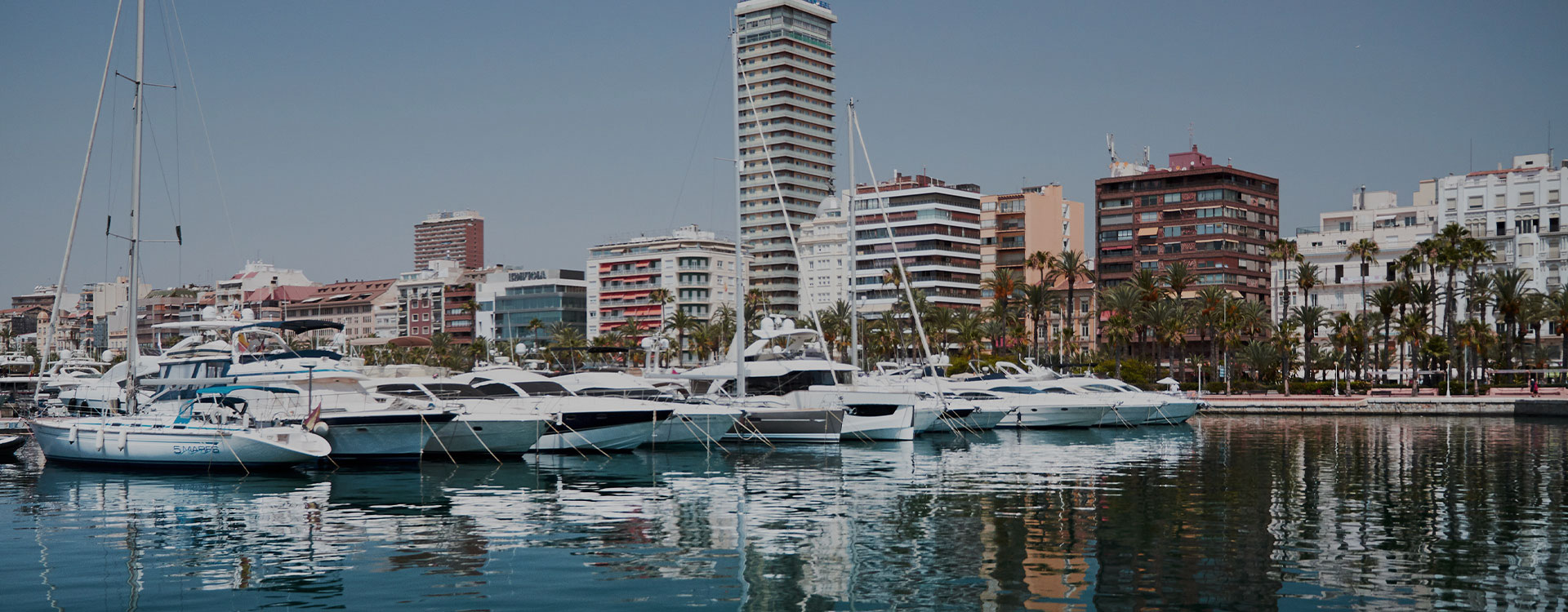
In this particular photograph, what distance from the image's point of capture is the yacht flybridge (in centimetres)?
4862

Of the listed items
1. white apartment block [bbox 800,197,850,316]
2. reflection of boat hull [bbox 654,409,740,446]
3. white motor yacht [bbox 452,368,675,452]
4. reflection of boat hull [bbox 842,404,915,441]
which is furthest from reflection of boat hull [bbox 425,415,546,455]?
white apartment block [bbox 800,197,850,316]

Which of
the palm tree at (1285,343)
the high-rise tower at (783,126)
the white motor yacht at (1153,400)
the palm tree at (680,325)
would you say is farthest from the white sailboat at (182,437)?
the high-rise tower at (783,126)

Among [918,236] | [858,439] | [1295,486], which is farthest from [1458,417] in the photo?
[918,236]

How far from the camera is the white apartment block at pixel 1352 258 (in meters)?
132

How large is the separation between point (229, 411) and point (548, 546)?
19.1 m

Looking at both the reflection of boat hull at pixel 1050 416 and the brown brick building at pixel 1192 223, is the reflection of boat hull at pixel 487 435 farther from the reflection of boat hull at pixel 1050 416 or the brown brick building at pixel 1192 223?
the brown brick building at pixel 1192 223

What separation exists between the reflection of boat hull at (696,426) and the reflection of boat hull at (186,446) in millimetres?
12475

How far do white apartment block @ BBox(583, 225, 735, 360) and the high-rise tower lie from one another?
4.93 metres

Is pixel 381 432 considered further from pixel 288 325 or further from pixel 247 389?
pixel 288 325

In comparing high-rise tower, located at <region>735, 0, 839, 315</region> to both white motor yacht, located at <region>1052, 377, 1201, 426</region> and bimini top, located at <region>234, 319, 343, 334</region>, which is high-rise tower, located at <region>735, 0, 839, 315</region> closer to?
white motor yacht, located at <region>1052, 377, 1201, 426</region>

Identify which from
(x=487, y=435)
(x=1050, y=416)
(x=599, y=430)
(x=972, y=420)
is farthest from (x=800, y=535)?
(x=1050, y=416)

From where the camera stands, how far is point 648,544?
24234 millimetres

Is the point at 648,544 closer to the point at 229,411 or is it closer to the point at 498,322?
the point at 229,411

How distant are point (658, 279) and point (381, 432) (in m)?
133
